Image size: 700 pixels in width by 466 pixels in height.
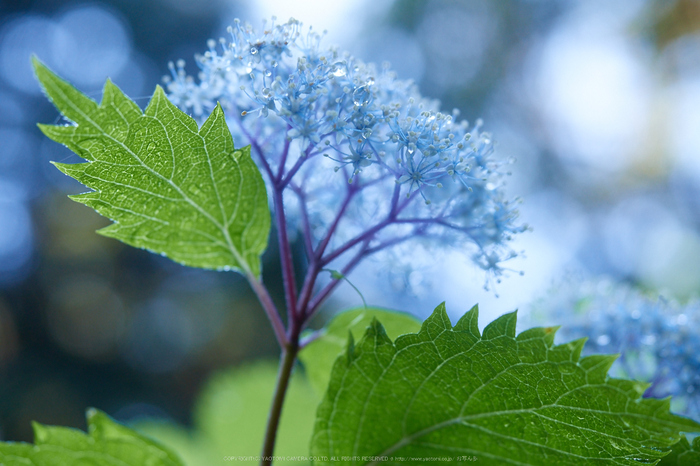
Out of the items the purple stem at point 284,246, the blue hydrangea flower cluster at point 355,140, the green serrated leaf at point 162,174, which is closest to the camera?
the green serrated leaf at point 162,174

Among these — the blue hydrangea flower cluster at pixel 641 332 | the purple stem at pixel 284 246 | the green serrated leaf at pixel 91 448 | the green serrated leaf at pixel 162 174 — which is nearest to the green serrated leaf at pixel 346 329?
the purple stem at pixel 284 246

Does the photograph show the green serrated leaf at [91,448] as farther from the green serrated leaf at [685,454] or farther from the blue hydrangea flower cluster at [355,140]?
the green serrated leaf at [685,454]

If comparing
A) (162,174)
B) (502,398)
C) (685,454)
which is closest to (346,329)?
(502,398)

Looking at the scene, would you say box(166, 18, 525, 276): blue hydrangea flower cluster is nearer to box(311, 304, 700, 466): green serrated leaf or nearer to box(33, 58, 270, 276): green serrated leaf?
box(33, 58, 270, 276): green serrated leaf

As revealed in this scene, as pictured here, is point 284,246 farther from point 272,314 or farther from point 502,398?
point 502,398

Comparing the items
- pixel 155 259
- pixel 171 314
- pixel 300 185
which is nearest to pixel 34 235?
pixel 155 259

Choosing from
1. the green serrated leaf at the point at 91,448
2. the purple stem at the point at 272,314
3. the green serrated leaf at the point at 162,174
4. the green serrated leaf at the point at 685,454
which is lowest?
the green serrated leaf at the point at 91,448

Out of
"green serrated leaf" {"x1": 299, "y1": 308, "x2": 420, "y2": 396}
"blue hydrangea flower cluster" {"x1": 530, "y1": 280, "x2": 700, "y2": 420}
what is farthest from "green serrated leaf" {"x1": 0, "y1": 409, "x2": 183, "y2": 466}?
"blue hydrangea flower cluster" {"x1": 530, "y1": 280, "x2": 700, "y2": 420}
